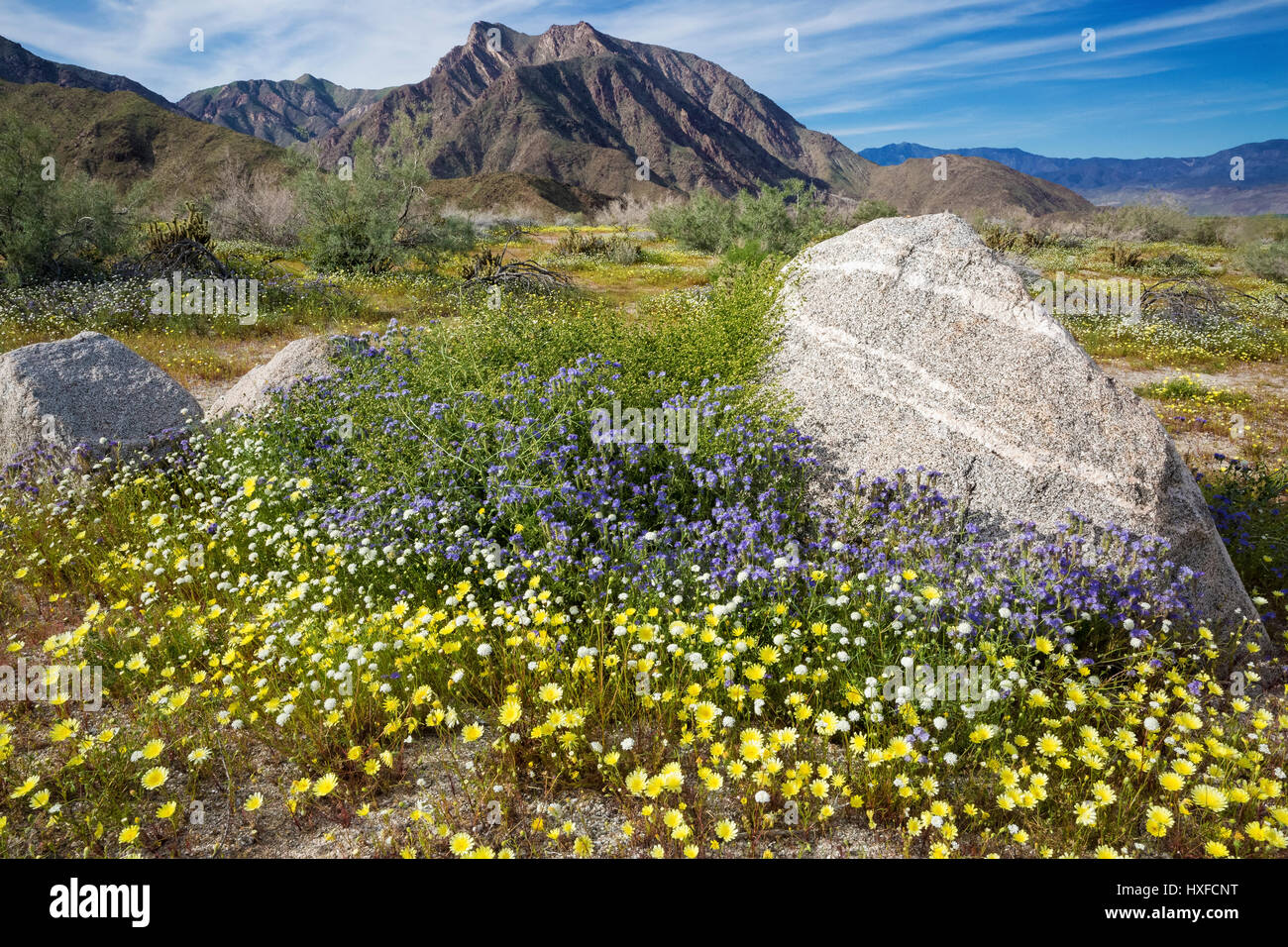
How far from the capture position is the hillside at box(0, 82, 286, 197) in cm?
7031

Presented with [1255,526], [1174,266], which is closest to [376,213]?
[1255,526]

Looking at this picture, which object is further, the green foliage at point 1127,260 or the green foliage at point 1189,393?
the green foliage at point 1127,260

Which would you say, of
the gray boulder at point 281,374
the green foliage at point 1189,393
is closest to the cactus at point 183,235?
the gray boulder at point 281,374

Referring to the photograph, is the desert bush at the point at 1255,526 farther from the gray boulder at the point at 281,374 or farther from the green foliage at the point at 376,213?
→ the green foliage at the point at 376,213

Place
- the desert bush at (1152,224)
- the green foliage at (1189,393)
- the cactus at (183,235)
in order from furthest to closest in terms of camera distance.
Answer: the desert bush at (1152,224), the cactus at (183,235), the green foliage at (1189,393)

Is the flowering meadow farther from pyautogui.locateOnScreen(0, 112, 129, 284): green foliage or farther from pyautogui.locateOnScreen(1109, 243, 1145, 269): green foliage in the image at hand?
pyautogui.locateOnScreen(1109, 243, 1145, 269): green foliage

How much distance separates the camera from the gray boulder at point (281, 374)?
22.3 feet

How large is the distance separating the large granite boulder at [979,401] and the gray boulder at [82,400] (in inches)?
252

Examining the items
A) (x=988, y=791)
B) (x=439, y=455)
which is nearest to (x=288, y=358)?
(x=439, y=455)

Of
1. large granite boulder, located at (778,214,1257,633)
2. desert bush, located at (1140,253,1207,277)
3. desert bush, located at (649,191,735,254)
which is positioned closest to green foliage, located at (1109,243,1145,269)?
desert bush, located at (1140,253,1207,277)

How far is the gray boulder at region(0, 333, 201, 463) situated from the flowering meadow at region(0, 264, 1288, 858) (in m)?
0.78

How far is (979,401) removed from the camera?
4.78 metres

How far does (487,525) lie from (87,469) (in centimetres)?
453

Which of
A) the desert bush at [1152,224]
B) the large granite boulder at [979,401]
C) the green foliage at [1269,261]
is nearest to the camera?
the large granite boulder at [979,401]
